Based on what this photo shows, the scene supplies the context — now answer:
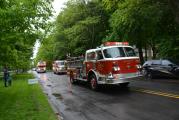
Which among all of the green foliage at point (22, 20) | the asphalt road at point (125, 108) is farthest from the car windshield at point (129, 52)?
the green foliage at point (22, 20)

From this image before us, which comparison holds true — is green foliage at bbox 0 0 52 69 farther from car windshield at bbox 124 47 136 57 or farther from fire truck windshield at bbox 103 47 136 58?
car windshield at bbox 124 47 136 57

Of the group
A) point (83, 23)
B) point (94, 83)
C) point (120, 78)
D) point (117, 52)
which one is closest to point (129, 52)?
point (117, 52)

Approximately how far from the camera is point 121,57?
60.1 ft

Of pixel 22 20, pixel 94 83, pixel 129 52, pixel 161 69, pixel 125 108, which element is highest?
pixel 22 20

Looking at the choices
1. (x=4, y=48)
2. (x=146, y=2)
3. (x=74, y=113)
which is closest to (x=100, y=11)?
(x=146, y=2)

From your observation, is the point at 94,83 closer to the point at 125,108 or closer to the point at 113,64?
the point at 113,64

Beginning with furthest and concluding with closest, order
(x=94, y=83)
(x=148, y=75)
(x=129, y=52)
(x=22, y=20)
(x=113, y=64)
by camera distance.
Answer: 1. (x=148, y=75)
2. (x=94, y=83)
3. (x=129, y=52)
4. (x=113, y=64)
5. (x=22, y=20)

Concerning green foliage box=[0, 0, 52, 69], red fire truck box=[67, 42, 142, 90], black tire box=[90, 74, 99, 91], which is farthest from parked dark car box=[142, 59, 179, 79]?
green foliage box=[0, 0, 52, 69]

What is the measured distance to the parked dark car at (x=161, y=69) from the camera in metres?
24.5

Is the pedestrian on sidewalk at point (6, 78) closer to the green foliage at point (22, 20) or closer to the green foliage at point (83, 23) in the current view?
the green foliage at point (22, 20)

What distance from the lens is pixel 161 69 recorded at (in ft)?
85.1

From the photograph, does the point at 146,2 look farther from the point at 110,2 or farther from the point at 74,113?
the point at 74,113

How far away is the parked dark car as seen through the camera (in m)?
24.5

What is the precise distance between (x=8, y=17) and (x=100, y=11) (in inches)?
1617
